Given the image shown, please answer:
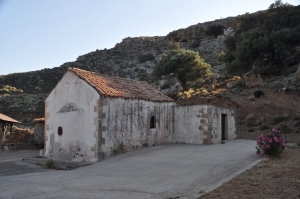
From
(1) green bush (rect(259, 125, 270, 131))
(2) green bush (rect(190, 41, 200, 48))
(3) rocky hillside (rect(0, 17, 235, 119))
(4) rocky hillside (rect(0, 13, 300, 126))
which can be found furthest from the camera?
(2) green bush (rect(190, 41, 200, 48))

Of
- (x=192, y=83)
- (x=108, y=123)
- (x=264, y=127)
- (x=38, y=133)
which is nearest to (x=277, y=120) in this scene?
(x=264, y=127)

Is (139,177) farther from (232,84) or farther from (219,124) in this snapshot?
(232,84)

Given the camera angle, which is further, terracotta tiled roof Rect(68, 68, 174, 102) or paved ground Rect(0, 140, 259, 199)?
terracotta tiled roof Rect(68, 68, 174, 102)

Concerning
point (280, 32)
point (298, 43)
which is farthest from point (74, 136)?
point (298, 43)

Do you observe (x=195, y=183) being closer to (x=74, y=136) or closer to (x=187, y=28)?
(x=74, y=136)

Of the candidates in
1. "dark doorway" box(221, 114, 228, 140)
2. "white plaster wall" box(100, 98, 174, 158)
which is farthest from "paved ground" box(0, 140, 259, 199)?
"dark doorway" box(221, 114, 228, 140)

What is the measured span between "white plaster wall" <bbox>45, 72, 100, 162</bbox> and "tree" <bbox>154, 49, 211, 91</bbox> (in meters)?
21.6

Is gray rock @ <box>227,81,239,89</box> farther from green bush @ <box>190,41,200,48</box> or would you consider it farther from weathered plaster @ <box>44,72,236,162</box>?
green bush @ <box>190,41,200,48</box>

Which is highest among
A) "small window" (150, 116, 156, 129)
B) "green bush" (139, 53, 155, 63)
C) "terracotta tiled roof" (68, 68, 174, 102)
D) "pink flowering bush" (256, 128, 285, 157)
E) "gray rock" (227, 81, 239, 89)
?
"green bush" (139, 53, 155, 63)

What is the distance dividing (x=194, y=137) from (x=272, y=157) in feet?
20.8

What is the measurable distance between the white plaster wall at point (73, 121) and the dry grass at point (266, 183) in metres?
7.17

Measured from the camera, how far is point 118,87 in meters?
15.8

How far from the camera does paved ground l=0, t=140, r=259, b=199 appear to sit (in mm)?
7664

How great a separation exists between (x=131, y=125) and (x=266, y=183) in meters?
8.53
